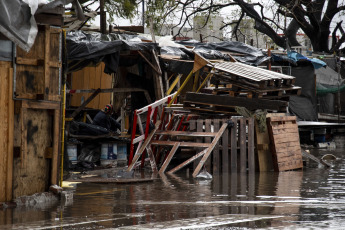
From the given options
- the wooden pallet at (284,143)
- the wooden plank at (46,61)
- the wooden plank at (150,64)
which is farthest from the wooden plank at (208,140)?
the wooden plank at (46,61)

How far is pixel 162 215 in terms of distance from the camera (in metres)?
6.95

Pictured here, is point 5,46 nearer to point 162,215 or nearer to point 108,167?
point 162,215

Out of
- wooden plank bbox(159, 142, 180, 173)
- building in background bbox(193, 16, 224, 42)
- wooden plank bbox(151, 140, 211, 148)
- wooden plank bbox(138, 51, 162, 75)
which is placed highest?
building in background bbox(193, 16, 224, 42)

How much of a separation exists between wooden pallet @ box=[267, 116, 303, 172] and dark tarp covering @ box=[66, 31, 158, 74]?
15.1 feet

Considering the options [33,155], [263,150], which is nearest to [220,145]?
[263,150]

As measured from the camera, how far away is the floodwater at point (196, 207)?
247 inches

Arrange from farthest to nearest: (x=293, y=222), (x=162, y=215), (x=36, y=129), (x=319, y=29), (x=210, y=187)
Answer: (x=319, y=29) < (x=210, y=187) < (x=36, y=129) < (x=162, y=215) < (x=293, y=222)

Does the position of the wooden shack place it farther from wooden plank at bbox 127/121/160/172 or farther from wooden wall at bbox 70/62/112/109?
wooden wall at bbox 70/62/112/109

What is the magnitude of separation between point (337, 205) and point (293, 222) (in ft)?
5.79

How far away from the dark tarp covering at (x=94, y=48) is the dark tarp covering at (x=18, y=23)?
7151 mm

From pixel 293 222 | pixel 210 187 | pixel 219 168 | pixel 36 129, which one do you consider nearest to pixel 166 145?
pixel 219 168

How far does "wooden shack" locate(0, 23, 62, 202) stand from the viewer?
313 inches

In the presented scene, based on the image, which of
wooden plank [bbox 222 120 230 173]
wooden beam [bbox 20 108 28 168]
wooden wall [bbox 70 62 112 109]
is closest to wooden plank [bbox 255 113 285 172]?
wooden plank [bbox 222 120 230 173]

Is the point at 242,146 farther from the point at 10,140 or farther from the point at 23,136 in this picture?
the point at 10,140
